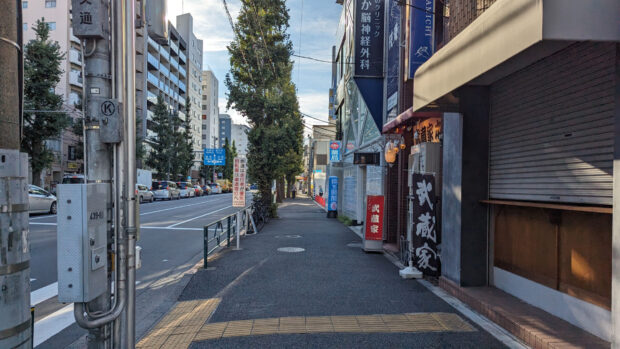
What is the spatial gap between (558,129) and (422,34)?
4.60 meters

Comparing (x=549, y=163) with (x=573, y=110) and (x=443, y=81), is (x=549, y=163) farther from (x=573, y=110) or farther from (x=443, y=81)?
(x=443, y=81)

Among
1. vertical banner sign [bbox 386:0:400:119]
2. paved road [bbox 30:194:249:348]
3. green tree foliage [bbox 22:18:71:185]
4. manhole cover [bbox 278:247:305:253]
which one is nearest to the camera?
paved road [bbox 30:194:249:348]

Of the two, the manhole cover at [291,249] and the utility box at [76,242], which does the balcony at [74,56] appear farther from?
the utility box at [76,242]

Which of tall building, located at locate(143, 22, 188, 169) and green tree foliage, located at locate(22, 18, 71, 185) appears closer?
green tree foliage, located at locate(22, 18, 71, 185)

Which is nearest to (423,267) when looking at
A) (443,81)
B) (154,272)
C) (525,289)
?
(525,289)

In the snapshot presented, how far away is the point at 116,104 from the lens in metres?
3.10

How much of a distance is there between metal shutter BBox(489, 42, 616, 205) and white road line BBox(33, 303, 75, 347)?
651cm

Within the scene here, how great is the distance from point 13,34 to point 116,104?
0.97m

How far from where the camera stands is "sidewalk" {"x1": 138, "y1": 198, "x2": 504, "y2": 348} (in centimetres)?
446

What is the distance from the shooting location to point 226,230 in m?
12.8

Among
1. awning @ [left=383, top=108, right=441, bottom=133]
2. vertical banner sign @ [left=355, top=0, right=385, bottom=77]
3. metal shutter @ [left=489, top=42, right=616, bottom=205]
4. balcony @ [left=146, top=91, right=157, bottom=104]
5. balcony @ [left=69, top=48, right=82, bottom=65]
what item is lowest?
metal shutter @ [left=489, top=42, right=616, bottom=205]

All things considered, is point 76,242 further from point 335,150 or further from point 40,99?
point 40,99

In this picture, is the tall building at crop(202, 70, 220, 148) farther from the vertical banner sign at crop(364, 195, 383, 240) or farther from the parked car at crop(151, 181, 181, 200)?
the vertical banner sign at crop(364, 195, 383, 240)

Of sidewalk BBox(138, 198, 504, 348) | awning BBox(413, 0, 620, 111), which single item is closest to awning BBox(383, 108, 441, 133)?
awning BBox(413, 0, 620, 111)
